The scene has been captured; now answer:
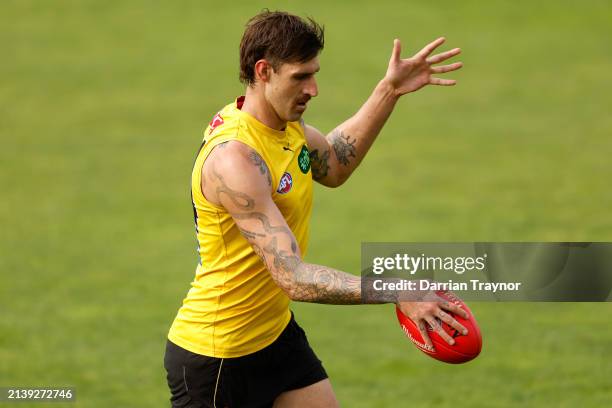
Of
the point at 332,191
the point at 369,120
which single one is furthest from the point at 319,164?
the point at 332,191

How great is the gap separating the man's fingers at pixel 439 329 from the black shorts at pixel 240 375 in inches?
47.9

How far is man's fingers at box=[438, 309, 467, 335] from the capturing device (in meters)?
6.10

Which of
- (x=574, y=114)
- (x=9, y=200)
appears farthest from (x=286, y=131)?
(x=574, y=114)

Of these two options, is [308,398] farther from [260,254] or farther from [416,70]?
[416,70]

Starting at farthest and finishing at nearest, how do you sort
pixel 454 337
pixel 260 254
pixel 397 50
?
pixel 397 50 < pixel 454 337 < pixel 260 254

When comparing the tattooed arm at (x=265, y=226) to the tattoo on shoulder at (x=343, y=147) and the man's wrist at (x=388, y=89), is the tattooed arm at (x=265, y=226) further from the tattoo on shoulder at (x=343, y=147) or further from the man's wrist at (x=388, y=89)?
the man's wrist at (x=388, y=89)

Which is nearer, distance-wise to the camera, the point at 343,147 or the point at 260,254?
the point at 260,254

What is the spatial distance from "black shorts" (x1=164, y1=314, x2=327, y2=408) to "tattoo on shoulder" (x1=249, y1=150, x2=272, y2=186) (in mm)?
1207

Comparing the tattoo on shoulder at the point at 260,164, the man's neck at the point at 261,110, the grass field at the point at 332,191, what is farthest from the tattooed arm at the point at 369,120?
the grass field at the point at 332,191

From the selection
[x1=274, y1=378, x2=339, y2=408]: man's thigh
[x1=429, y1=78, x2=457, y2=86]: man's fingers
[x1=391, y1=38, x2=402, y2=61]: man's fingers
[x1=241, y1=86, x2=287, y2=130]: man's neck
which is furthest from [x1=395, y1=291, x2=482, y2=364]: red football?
[x1=391, y1=38, x2=402, y2=61]: man's fingers

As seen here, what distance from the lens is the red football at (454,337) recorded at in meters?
6.34

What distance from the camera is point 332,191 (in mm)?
17969

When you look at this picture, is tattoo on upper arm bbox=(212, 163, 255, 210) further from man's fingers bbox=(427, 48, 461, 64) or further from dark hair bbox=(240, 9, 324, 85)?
man's fingers bbox=(427, 48, 461, 64)

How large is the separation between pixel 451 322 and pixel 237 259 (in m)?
1.35
